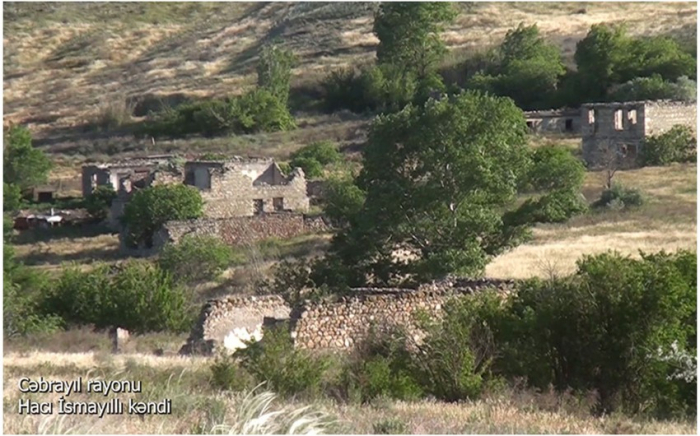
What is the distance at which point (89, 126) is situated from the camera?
69.4 m

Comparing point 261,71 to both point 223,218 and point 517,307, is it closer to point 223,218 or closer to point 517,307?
point 223,218

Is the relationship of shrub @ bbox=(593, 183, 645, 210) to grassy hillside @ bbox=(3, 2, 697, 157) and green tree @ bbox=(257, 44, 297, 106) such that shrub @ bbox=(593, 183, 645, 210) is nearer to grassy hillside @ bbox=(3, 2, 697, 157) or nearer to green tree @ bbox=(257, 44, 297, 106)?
grassy hillside @ bbox=(3, 2, 697, 157)

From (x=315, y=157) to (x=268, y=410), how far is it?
3650cm

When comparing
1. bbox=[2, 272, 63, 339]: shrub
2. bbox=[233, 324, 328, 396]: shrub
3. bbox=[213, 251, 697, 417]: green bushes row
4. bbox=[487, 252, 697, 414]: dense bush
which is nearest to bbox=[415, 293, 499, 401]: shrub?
A: bbox=[213, 251, 697, 417]: green bushes row

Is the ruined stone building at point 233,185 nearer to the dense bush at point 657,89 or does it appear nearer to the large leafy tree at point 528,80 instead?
the dense bush at point 657,89

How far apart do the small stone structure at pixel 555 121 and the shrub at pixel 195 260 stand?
56.5ft

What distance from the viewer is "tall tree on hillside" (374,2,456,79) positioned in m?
64.4

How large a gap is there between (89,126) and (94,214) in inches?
1058

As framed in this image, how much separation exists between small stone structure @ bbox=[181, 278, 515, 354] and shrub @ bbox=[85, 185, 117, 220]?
75.3ft

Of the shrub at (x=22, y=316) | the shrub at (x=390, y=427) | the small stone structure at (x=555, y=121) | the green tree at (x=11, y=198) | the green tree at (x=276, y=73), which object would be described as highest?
the green tree at (x=276, y=73)

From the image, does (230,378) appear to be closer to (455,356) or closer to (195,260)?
(455,356)

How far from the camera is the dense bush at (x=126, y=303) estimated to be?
24016mm

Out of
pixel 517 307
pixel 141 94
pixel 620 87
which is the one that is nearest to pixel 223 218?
pixel 620 87

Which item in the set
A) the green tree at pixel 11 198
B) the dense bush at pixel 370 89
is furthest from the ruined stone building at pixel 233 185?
the dense bush at pixel 370 89
